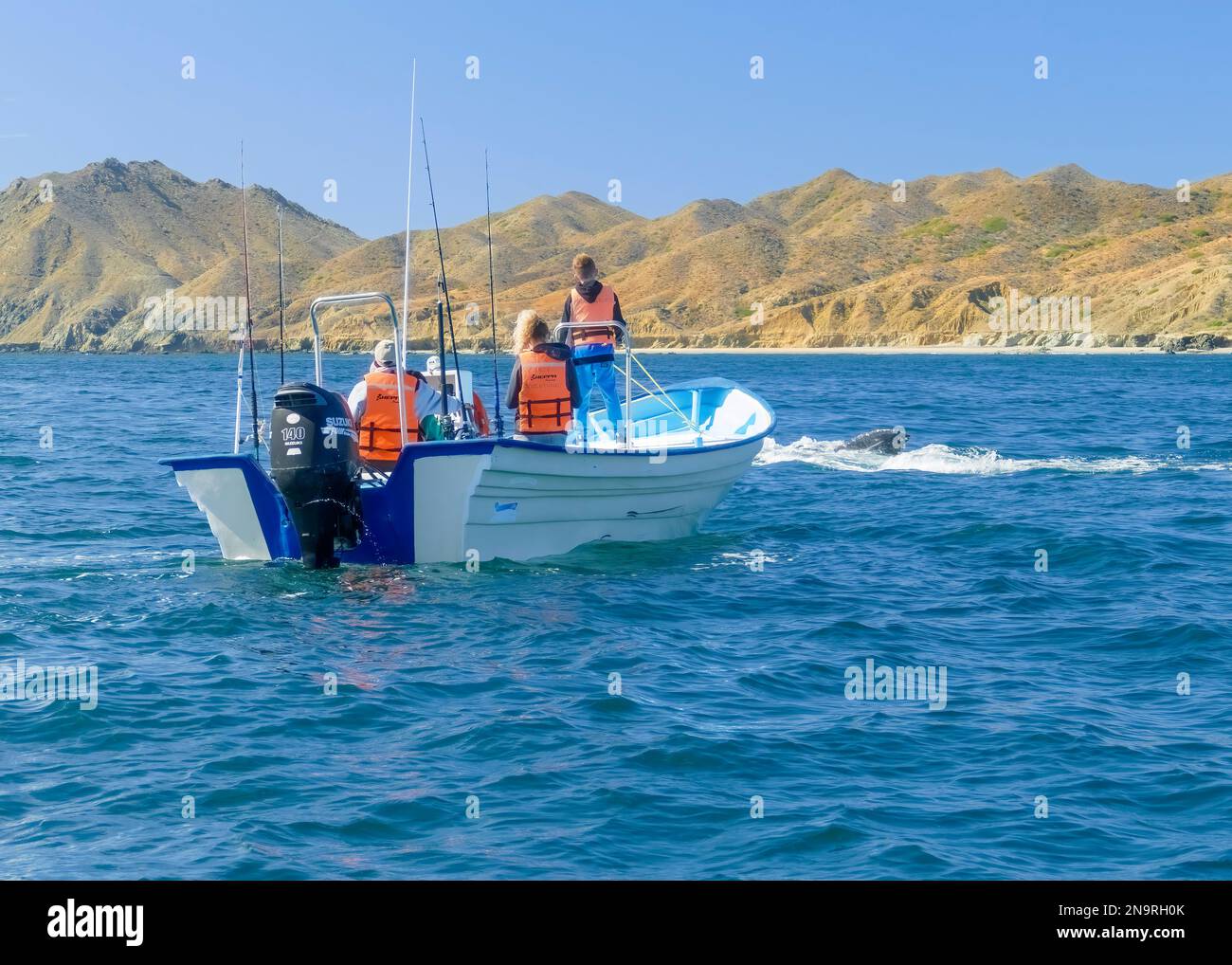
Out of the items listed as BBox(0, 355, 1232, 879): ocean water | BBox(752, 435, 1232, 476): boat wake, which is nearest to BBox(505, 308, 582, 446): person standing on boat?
BBox(0, 355, 1232, 879): ocean water

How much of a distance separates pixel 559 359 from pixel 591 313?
5.15 ft

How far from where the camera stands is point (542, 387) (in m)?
13.5

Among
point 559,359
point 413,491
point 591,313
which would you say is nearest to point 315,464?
point 413,491

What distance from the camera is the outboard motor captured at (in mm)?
11844

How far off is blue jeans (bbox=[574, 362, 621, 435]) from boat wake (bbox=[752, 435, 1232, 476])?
7.49m

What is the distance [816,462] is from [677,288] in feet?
527

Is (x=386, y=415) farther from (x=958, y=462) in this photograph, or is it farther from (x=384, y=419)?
(x=958, y=462)

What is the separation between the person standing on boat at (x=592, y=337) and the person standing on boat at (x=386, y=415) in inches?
79.9

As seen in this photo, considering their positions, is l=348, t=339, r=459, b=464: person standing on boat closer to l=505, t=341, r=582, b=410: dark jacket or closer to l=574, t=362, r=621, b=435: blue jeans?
l=505, t=341, r=582, b=410: dark jacket

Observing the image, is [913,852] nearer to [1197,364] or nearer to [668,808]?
[668,808]

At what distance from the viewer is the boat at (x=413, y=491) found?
11969 mm

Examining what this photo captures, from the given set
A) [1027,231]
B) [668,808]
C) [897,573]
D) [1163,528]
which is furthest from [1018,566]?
[1027,231]

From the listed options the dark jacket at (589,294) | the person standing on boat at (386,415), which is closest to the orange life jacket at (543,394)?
the person standing on boat at (386,415)

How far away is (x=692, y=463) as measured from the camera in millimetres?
14594
